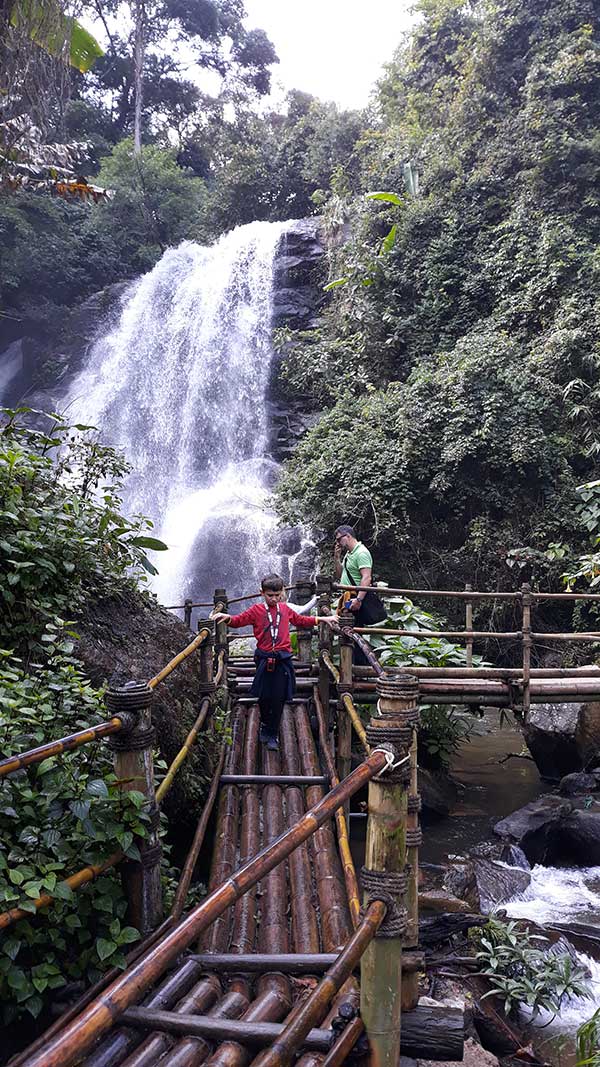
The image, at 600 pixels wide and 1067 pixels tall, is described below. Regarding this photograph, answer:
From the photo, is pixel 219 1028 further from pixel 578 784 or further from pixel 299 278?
pixel 299 278

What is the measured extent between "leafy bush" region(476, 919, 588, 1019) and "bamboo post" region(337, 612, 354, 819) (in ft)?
4.85

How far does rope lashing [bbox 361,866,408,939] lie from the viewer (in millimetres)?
1914

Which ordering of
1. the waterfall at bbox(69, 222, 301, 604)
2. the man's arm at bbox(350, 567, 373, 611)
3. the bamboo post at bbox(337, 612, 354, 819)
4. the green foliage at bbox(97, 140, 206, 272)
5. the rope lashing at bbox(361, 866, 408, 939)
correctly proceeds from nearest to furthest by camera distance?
1. the rope lashing at bbox(361, 866, 408, 939)
2. the bamboo post at bbox(337, 612, 354, 819)
3. the man's arm at bbox(350, 567, 373, 611)
4. the waterfall at bbox(69, 222, 301, 604)
5. the green foliage at bbox(97, 140, 206, 272)

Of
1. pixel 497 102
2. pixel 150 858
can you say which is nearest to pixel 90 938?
pixel 150 858

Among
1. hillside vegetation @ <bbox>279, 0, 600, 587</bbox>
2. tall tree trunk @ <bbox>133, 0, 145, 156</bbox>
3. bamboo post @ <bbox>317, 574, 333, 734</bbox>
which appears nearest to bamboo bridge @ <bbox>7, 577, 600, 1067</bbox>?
bamboo post @ <bbox>317, 574, 333, 734</bbox>

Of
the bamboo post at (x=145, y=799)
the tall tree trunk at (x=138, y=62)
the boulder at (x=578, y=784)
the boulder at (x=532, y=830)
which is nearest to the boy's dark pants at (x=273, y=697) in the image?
the bamboo post at (x=145, y=799)

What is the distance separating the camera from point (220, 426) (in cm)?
1841

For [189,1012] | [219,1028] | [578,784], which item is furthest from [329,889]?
[578,784]

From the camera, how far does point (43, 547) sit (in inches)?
168

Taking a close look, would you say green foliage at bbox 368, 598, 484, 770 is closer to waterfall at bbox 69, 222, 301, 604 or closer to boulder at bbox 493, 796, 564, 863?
boulder at bbox 493, 796, 564, 863

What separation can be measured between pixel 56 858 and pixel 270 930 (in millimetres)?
1112

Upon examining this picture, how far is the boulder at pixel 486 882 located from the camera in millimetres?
5758

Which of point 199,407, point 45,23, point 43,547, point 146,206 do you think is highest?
point 146,206

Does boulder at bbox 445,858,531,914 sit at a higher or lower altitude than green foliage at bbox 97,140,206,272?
lower
